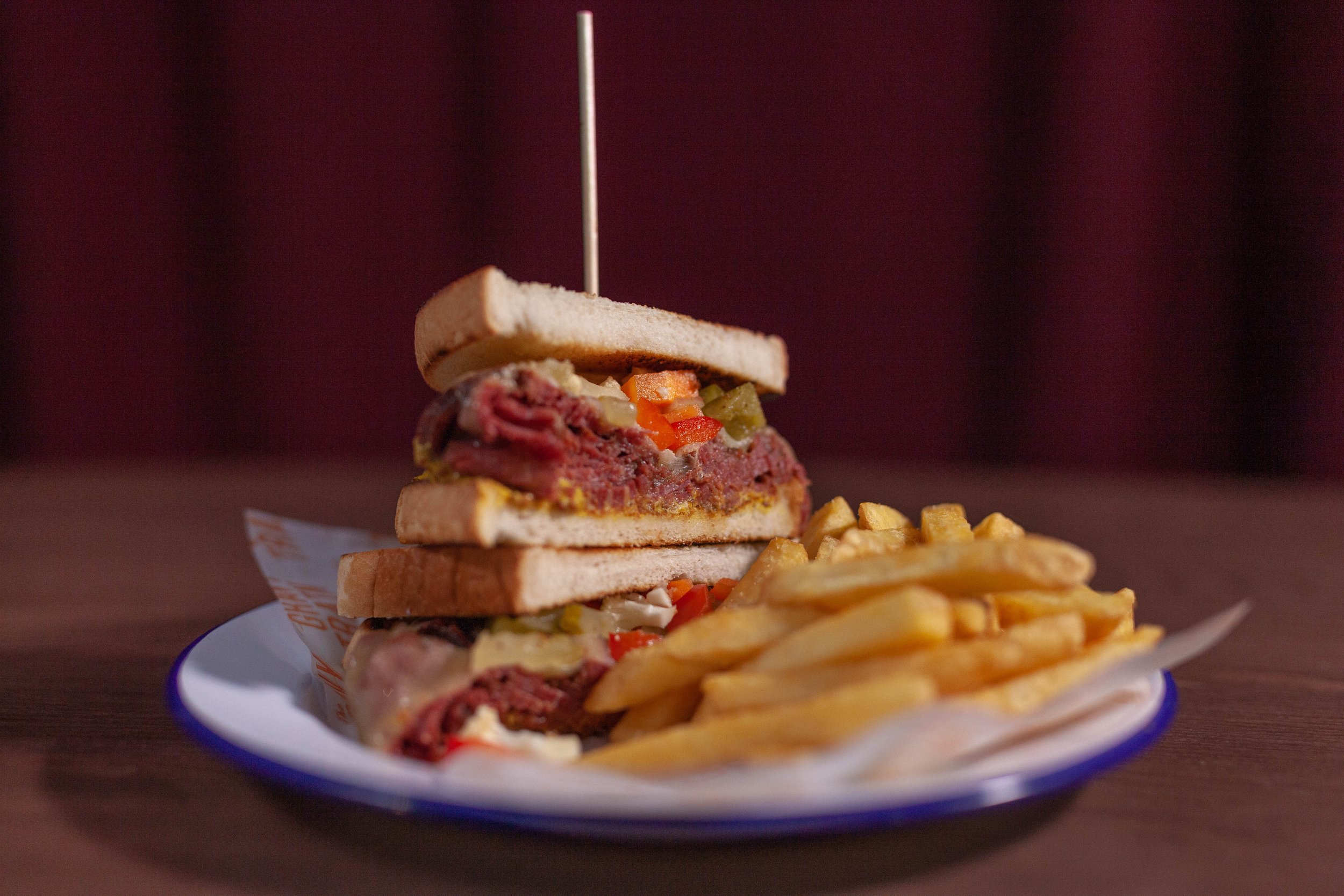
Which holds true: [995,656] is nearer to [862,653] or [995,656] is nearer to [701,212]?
[862,653]

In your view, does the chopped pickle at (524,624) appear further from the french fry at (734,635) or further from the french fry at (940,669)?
the french fry at (940,669)

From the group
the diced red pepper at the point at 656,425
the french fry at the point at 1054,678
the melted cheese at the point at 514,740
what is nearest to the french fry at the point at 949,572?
the french fry at the point at 1054,678

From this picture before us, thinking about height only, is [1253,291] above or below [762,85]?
below

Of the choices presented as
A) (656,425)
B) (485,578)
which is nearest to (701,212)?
(656,425)

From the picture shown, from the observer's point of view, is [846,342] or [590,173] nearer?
[590,173]

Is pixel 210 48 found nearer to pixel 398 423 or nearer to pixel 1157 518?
pixel 398 423

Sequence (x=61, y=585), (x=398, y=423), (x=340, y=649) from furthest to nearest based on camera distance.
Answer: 1. (x=398, y=423)
2. (x=61, y=585)
3. (x=340, y=649)

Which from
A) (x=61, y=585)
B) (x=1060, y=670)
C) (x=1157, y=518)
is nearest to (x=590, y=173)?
(x=1060, y=670)
